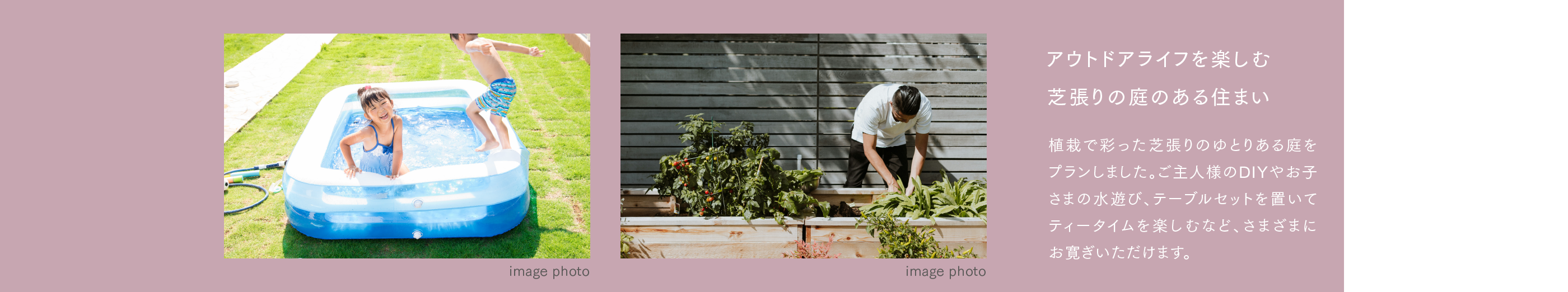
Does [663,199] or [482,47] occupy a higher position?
[482,47]

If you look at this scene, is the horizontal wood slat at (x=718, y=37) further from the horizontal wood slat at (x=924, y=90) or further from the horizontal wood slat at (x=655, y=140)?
the horizontal wood slat at (x=655, y=140)

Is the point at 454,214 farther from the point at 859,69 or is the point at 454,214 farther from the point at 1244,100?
the point at 1244,100

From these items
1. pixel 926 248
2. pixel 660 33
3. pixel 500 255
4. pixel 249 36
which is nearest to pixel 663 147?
pixel 660 33

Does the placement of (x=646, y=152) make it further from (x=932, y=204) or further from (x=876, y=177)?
(x=932, y=204)

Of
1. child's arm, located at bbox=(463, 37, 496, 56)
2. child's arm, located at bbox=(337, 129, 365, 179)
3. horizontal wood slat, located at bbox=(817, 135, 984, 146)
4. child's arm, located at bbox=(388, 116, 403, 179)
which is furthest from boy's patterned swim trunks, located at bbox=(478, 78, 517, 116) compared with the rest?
horizontal wood slat, located at bbox=(817, 135, 984, 146)

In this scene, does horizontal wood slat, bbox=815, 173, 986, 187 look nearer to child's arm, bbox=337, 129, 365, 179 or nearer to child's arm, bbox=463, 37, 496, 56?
child's arm, bbox=463, 37, 496, 56

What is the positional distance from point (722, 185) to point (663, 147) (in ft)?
3.91

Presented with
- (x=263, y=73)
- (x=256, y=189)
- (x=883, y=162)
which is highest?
(x=263, y=73)

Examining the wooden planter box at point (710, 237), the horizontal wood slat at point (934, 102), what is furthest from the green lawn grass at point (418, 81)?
the horizontal wood slat at point (934, 102)

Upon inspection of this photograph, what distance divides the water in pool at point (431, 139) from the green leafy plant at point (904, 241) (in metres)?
1.94

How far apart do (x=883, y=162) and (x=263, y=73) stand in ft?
10.6

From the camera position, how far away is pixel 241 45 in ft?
10.6

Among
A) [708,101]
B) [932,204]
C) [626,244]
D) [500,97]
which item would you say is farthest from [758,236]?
[500,97]

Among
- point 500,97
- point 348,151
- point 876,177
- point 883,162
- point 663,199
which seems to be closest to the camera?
point 348,151
